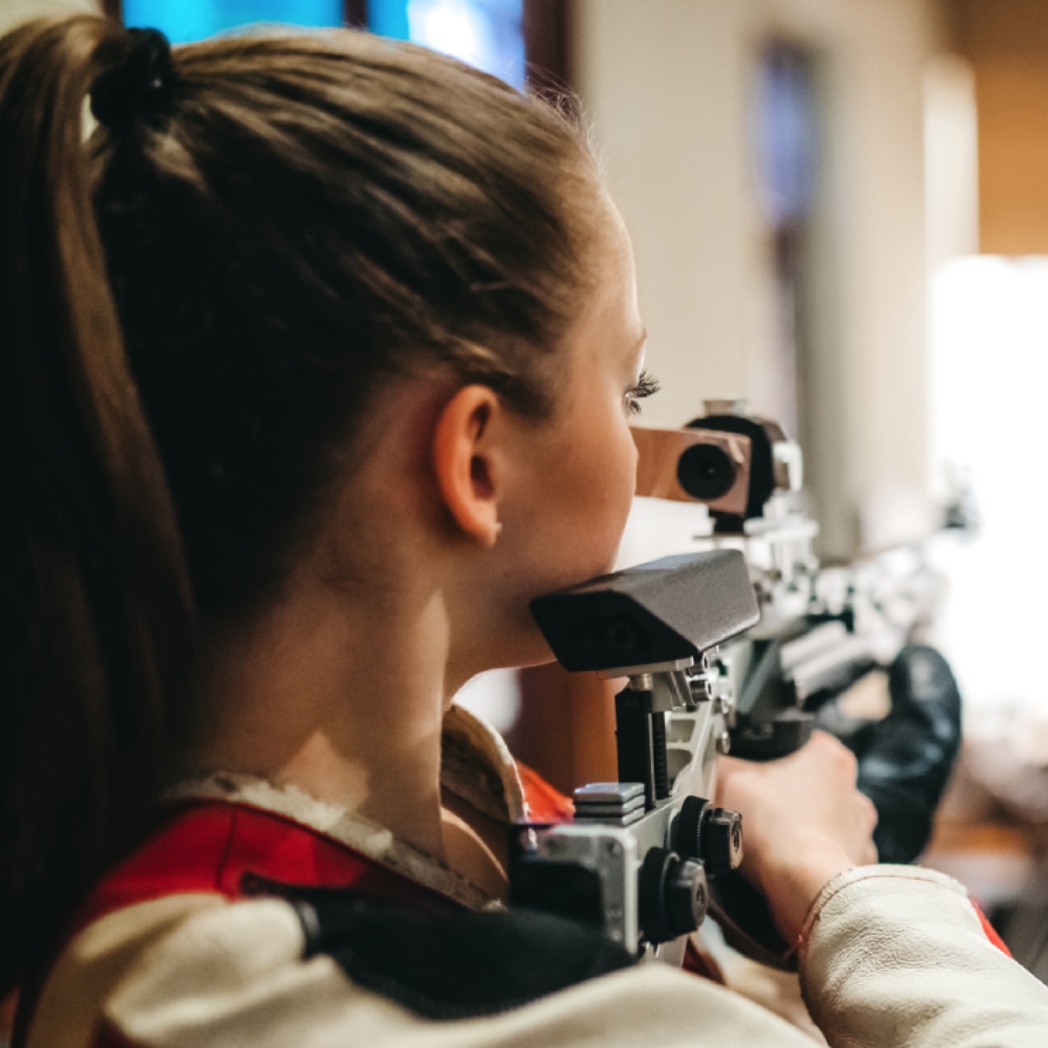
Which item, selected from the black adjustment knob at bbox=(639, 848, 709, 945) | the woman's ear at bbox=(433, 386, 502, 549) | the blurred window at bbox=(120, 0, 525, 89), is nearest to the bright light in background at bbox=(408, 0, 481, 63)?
the blurred window at bbox=(120, 0, 525, 89)

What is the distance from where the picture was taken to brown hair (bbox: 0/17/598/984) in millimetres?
433

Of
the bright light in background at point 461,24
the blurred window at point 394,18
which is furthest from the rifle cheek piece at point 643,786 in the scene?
the bright light in background at point 461,24

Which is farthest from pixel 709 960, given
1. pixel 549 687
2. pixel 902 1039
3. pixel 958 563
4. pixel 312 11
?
pixel 958 563

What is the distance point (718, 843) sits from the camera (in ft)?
1.63

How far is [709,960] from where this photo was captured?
2.21 ft

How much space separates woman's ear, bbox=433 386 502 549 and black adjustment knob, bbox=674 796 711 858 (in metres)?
0.15

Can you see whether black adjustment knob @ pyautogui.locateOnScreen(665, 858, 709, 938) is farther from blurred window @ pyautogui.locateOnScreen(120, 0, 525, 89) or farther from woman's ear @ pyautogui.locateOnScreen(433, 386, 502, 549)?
blurred window @ pyautogui.locateOnScreen(120, 0, 525, 89)

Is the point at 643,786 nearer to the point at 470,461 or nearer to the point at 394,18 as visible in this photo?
the point at 470,461

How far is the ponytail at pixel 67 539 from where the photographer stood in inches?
16.9

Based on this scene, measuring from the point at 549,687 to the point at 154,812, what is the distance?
3.56 ft

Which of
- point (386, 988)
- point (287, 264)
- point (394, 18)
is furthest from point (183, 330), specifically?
point (394, 18)

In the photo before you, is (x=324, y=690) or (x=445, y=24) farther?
(x=445, y=24)

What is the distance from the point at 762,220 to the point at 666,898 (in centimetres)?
219

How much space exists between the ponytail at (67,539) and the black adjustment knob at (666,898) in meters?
0.21
